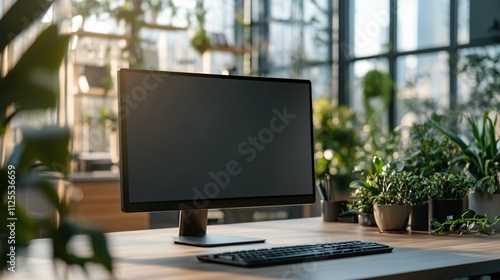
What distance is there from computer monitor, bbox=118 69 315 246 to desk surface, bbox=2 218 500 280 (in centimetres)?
11

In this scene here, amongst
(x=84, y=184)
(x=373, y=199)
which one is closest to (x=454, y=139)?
(x=373, y=199)

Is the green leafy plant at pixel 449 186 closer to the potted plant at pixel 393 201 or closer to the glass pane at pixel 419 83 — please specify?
the potted plant at pixel 393 201

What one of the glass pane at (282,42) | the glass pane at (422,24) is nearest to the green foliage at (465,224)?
the glass pane at (422,24)

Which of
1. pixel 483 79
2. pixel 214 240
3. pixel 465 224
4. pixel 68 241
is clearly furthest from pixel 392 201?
pixel 483 79

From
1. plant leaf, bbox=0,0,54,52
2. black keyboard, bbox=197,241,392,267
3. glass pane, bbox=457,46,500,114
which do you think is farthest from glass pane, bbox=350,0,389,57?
plant leaf, bbox=0,0,54,52

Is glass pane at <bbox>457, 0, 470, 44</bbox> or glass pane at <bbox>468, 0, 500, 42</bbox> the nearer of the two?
glass pane at <bbox>468, 0, 500, 42</bbox>

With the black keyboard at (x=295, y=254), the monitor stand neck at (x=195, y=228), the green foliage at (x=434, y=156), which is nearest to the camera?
the black keyboard at (x=295, y=254)

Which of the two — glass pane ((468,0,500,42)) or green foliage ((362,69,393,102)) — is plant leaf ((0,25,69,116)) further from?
green foliage ((362,69,393,102))

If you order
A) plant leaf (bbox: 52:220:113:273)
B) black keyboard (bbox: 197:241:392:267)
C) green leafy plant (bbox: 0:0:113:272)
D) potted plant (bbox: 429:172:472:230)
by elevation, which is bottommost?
black keyboard (bbox: 197:241:392:267)

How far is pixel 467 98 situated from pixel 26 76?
6128 millimetres

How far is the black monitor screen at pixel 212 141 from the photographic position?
173 cm

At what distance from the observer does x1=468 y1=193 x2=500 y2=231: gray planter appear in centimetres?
217

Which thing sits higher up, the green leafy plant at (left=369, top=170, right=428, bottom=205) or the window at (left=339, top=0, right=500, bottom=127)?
the window at (left=339, top=0, right=500, bottom=127)

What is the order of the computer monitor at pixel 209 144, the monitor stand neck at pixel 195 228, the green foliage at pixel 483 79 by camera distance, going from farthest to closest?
the green foliage at pixel 483 79 → the monitor stand neck at pixel 195 228 → the computer monitor at pixel 209 144
